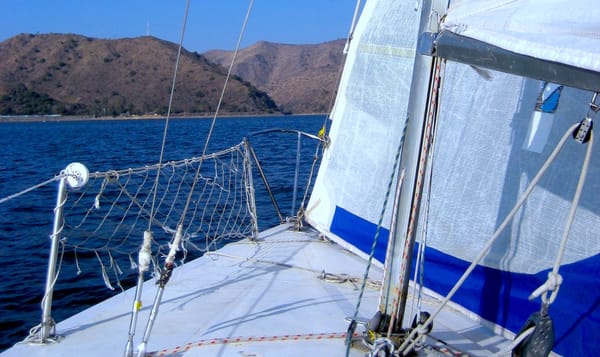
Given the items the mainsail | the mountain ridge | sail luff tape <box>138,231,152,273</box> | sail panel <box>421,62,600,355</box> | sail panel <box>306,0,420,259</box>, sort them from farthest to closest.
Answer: the mountain ridge
sail panel <box>306,0,420,259</box>
sail panel <box>421,62,600,355</box>
sail luff tape <box>138,231,152,273</box>
the mainsail

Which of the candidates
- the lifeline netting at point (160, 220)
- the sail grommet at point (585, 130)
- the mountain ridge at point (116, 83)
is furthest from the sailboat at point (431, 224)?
the mountain ridge at point (116, 83)

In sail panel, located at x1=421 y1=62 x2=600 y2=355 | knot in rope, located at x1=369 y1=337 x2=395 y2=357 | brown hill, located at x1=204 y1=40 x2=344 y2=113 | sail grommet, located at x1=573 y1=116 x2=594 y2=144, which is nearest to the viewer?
sail grommet, located at x1=573 y1=116 x2=594 y2=144

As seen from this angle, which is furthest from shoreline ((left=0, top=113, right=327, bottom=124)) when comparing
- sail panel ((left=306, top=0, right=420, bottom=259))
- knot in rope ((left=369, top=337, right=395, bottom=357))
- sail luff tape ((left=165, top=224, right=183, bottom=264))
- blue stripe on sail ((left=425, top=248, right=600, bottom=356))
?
knot in rope ((left=369, top=337, right=395, bottom=357))

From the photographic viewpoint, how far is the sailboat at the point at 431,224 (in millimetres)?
2131

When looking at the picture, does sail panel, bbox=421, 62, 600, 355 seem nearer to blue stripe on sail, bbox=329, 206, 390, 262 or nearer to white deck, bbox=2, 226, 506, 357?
white deck, bbox=2, 226, 506, 357

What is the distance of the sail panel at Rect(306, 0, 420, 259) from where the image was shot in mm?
3895

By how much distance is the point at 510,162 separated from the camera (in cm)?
324

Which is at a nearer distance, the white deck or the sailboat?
the sailboat

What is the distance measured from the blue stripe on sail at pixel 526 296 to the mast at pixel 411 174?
0.83m

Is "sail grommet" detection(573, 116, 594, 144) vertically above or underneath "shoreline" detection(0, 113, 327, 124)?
above

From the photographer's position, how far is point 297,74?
169875mm

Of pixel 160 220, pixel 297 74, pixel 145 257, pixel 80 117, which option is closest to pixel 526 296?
pixel 145 257

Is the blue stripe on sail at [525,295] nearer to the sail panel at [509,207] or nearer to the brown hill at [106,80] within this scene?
the sail panel at [509,207]

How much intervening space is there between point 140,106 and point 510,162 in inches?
4026
